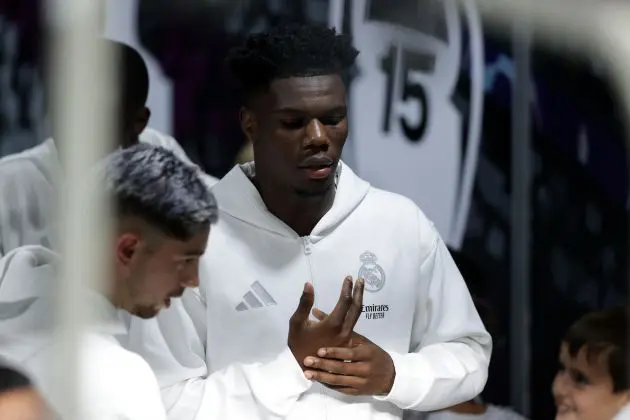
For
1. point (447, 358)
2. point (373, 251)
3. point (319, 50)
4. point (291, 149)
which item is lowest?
point (447, 358)

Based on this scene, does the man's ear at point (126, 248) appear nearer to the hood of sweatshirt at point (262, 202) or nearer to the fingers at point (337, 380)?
the hood of sweatshirt at point (262, 202)

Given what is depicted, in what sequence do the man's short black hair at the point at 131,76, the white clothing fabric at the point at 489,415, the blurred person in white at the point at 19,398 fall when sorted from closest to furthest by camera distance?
the blurred person in white at the point at 19,398 → the man's short black hair at the point at 131,76 → the white clothing fabric at the point at 489,415

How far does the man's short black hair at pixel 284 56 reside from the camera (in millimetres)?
1300

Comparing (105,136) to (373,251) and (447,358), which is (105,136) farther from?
(447,358)

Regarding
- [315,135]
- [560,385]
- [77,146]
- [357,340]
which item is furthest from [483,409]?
[77,146]

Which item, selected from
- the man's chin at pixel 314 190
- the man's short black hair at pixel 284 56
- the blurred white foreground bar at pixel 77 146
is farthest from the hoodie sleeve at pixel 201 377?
the man's short black hair at pixel 284 56

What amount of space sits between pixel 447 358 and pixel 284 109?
43 cm

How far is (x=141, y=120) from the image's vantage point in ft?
4.18

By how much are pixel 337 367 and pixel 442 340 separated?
180 mm

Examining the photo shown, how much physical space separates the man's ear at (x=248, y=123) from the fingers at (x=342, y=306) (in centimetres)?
24

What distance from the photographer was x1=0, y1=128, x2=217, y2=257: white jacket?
1.22 meters

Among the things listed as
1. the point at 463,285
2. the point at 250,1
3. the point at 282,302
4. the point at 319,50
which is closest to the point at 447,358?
the point at 463,285

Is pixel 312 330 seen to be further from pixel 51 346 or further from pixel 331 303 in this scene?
pixel 51 346

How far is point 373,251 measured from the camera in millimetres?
1362
